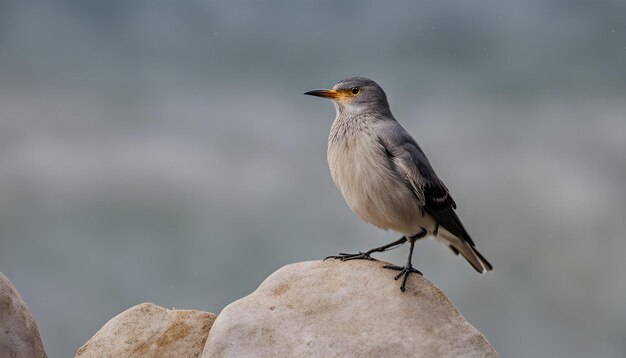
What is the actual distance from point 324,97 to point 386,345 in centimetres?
309

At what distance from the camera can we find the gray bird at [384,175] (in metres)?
8.59

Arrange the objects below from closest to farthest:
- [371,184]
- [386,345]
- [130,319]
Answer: [386,345]
[371,184]
[130,319]

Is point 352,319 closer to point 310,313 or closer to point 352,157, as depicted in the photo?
point 310,313

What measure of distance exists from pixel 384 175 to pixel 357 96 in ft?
3.97

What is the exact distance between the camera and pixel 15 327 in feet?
28.7

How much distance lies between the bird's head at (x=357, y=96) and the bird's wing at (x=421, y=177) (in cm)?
32

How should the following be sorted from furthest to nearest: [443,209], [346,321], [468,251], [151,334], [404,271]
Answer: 1. [468,251]
2. [151,334]
3. [443,209]
4. [404,271]
5. [346,321]

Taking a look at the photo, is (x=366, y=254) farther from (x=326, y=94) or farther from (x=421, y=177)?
(x=326, y=94)

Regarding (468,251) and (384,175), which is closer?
(384,175)

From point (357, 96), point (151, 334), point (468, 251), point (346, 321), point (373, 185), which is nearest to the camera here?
point (346, 321)

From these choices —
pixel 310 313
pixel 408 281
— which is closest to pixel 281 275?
pixel 310 313

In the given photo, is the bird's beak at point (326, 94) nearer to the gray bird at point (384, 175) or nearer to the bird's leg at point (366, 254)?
the gray bird at point (384, 175)

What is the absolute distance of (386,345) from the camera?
798 cm

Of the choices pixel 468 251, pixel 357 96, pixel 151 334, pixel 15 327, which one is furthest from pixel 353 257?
pixel 15 327
